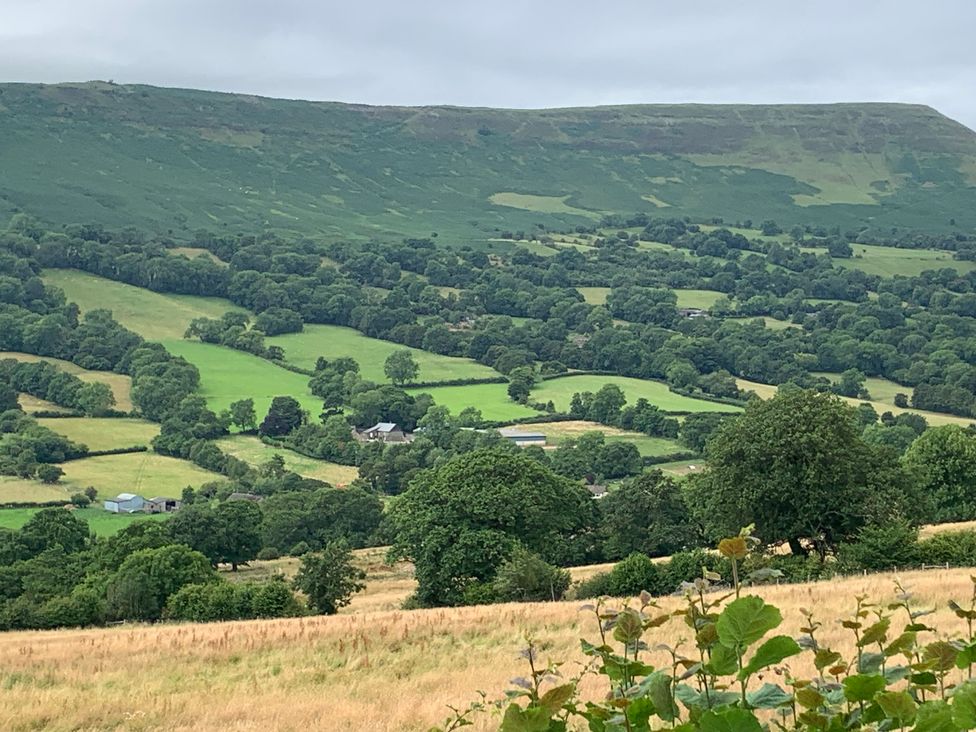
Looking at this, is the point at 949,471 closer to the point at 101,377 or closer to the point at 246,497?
the point at 246,497

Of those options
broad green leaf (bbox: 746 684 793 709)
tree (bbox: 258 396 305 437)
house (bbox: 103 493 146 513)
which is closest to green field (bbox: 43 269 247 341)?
tree (bbox: 258 396 305 437)

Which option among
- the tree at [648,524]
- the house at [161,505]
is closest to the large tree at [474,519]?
the tree at [648,524]

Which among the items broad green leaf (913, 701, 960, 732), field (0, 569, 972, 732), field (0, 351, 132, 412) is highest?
broad green leaf (913, 701, 960, 732)

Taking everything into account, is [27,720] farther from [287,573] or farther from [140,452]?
[140,452]

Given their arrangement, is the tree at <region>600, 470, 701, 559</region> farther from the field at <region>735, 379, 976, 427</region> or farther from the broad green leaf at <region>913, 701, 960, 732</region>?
the field at <region>735, 379, 976, 427</region>

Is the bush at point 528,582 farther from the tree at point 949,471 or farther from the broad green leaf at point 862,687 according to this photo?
the broad green leaf at point 862,687

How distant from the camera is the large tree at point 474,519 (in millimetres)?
42875

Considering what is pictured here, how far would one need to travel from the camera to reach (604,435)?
4247 inches

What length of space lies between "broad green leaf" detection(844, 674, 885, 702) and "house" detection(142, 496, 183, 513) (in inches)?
3390

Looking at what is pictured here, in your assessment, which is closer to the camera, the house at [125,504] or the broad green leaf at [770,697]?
the broad green leaf at [770,697]

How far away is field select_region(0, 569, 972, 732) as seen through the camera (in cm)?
1370

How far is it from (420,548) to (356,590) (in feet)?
9.69

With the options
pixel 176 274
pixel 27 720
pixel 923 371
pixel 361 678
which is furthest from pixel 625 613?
pixel 176 274

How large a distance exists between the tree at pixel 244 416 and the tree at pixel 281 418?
165cm
